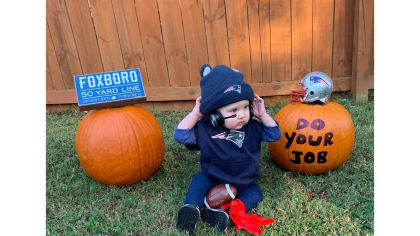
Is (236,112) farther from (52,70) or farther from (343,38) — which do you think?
(52,70)

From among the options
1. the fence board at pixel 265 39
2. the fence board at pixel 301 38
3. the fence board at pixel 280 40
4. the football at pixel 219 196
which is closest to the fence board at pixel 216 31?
the fence board at pixel 265 39

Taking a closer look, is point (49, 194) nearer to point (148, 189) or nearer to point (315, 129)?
point (148, 189)

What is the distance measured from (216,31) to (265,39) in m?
0.69

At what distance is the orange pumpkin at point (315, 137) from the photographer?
2.59m

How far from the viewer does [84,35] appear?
4.55 metres

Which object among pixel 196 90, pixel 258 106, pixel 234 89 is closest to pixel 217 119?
pixel 234 89

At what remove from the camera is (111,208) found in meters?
2.47

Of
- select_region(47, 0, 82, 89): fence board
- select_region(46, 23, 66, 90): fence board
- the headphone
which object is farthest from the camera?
select_region(46, 23, 66, 90): fence board

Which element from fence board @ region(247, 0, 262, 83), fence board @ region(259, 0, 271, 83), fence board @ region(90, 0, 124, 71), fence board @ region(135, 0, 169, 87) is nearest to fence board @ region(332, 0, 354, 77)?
fence board @ region(259, 0, 271, 83)

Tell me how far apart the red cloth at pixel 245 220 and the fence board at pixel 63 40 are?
143 inches

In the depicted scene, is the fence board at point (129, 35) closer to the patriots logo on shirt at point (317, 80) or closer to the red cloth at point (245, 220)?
the patriots logo on shirt at point (317, 80)

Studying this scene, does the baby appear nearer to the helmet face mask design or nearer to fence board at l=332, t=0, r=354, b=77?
the helmet face mask design

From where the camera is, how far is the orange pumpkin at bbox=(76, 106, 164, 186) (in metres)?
2.54

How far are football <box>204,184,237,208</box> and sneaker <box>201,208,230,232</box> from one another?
5.0 inches
